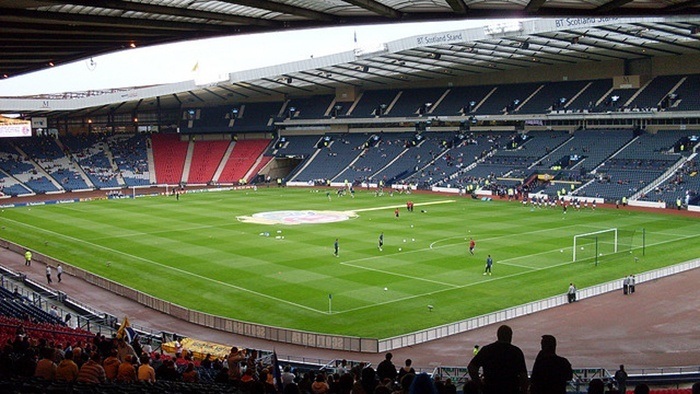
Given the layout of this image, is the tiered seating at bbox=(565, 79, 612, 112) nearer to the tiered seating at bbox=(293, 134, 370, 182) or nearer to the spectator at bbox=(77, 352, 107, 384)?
the tiered seating at bbox=(293, 134, 370, 182)

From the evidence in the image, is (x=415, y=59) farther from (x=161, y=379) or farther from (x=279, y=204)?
(x=161, y=379)

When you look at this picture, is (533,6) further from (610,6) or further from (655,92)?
(655,92)

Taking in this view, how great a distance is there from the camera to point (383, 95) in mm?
108812

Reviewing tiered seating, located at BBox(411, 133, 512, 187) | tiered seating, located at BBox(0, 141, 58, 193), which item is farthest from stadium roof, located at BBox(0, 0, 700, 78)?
tiered seating, located at BBox(0, 141, 58, 193)

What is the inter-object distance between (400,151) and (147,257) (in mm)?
57058

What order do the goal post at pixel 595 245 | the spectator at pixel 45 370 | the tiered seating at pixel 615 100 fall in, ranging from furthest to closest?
the tiered seating at pixel 615 100
the goal post at pixel 595 245
the spectator at pixel 45 370

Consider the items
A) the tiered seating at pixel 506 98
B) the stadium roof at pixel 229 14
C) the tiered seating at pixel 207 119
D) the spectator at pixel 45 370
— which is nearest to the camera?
the spectator at pixel 45 370

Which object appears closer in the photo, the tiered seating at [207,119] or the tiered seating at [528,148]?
the tiered seating at [528,148]

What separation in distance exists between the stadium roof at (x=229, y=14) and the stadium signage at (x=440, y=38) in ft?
149

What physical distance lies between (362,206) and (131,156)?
52.8 metres

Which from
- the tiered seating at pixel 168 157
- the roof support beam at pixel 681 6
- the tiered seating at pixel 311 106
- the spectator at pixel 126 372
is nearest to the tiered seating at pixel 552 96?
the tiered seating at pixel 311 106

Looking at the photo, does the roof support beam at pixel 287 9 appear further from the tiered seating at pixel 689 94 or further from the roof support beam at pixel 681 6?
the tiered seating at pixel 689 94

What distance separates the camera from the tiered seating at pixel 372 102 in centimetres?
10662

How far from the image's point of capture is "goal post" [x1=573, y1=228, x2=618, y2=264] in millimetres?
43969
